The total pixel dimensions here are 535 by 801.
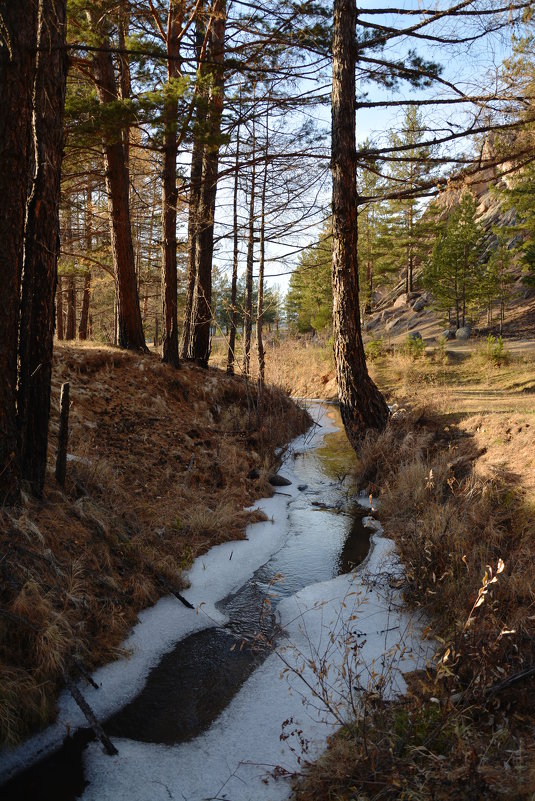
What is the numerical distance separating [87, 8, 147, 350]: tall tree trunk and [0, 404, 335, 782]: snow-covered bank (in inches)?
208

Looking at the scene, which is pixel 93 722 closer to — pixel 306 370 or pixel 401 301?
pixel 306 370

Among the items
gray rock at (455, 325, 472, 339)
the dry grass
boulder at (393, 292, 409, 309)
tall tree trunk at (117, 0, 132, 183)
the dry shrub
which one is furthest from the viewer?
boulder at (393, 292, 409, 309)

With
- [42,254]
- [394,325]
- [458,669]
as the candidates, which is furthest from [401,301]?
[458,669]

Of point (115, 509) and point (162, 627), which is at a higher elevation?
point (115, 509)

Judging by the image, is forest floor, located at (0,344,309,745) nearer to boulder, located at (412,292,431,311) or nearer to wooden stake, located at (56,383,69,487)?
wooden stake, located at (56,383,69,487)

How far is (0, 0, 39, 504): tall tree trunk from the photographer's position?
13.5ft

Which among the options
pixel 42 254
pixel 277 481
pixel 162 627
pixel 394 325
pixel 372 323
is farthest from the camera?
pixel 372 323

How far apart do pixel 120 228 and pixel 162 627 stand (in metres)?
8.47

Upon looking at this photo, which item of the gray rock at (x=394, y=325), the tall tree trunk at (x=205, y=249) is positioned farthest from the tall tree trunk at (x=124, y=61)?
the gray rock at (x=394, y=325)

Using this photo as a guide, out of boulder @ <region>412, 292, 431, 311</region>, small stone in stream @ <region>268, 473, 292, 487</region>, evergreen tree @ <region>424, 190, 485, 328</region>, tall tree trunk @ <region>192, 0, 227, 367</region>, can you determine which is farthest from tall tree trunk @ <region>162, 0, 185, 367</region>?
boulder @ <region>412, 292, 431, 311</region>

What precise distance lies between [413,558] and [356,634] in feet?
3.86

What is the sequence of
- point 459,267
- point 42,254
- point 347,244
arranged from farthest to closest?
point 459,267
point 347,244
point 42,254

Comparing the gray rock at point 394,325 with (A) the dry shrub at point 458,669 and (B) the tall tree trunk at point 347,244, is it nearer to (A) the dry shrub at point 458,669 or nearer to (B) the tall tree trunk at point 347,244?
(B) the tall tree trunk at point 347,244

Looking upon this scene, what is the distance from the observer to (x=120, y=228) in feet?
34.2
